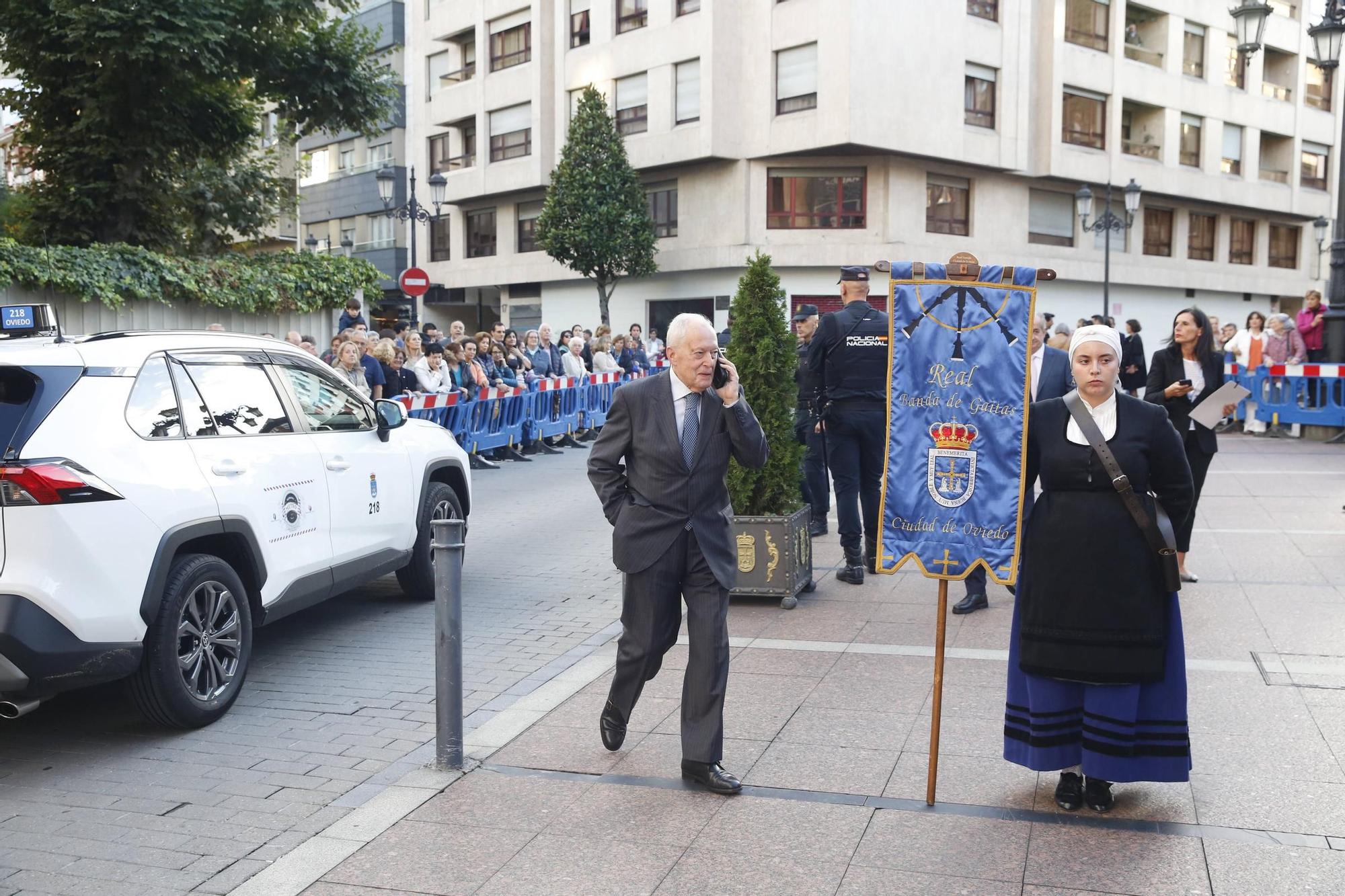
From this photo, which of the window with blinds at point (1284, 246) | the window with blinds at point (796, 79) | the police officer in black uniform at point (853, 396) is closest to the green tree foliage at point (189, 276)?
the police officer in black uniform at point (853, 396)

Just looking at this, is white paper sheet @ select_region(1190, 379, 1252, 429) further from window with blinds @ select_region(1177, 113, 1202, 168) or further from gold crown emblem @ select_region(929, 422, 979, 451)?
window with blinds @ select_region(1177, 113, 1202, 168)

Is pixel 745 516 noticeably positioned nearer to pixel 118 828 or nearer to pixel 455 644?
pixel 455 644

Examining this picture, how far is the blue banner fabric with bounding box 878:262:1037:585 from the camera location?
4.57 metres

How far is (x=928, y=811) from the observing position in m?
4.52

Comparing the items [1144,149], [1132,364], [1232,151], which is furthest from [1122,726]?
[1232,151]

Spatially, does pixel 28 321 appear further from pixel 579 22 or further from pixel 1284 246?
pixel 1284 246

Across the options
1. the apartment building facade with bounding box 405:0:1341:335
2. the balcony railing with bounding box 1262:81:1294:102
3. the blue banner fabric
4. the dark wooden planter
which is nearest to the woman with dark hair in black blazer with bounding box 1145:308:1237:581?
the dark wooden planter

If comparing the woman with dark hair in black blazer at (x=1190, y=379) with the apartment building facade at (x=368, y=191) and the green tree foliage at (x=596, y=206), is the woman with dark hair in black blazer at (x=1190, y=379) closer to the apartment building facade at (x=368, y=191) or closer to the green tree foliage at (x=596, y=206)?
the green tree foliage at (x=596, y=206)

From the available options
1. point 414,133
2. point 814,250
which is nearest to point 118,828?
point 814,250

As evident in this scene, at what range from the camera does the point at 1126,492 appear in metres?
4.38

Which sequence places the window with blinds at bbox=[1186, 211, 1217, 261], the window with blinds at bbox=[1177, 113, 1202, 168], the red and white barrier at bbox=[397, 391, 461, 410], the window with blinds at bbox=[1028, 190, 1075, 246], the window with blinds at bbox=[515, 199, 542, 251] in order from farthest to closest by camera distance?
the window with blinds at bbox=[1186, 211, 1217, 261]
the window with blinds at bbox=[515, 199, 542, 251]
the window with blinds at bbox=[1177, 113, 1202, 168]
the window with blinds at bbox=[1028, 190, 1075, 246]
the red and white barrier at bbox=[397, 391, 461, 410]

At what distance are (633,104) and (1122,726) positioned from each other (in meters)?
35.3

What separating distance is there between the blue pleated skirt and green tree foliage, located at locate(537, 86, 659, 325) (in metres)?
31.7

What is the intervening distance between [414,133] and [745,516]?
139 ft
